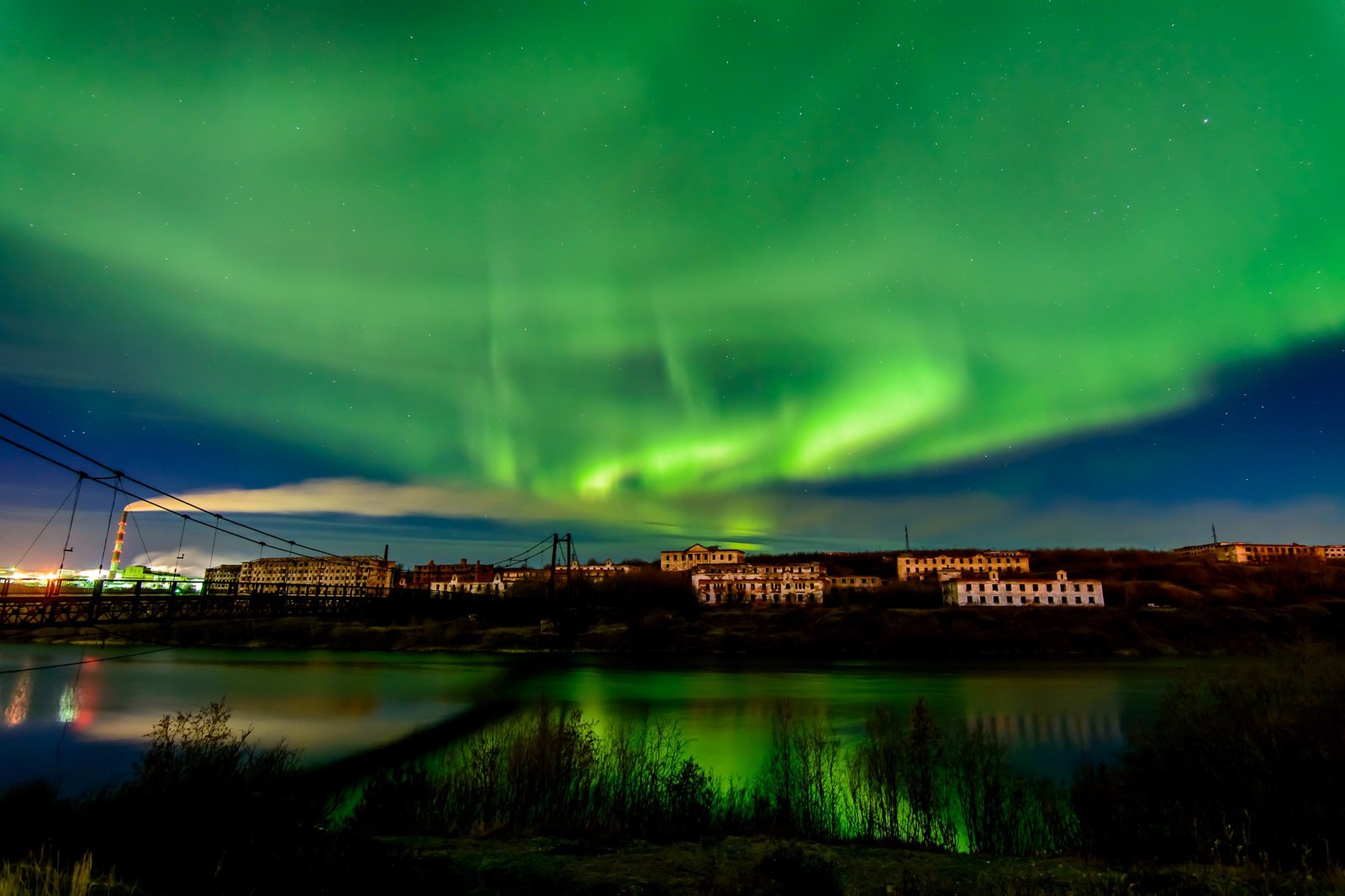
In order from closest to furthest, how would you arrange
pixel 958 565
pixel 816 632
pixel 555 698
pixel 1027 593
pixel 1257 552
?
1. pixel 555 698
2. pixel 816 632
3. pixel 1027 593
4. pixel 958 565
5. pixel 1257 552

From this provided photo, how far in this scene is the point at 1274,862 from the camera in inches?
526

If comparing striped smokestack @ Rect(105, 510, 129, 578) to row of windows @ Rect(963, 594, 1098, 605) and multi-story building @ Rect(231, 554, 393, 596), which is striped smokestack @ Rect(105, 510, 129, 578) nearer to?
multi-story building @ Rect(231, 554, 393, 596)

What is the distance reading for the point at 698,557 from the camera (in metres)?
143

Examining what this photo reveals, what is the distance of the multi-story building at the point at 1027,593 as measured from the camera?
101 meters

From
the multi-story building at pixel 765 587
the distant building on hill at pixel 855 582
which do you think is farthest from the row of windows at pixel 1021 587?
the multi-story building at pixel 765 587

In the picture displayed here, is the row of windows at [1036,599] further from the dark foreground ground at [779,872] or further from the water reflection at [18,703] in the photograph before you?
the water reflection at [18,703]

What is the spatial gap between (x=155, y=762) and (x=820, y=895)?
16913 mm

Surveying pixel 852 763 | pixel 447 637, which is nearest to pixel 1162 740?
pixel 852 763

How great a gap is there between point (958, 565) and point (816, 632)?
176 ft

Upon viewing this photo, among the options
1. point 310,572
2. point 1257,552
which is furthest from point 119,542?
point 1257,552

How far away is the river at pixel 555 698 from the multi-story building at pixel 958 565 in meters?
52.8

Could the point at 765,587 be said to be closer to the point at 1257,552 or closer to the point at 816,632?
the point at 816,632

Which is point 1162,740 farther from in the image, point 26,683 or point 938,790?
point 26,683

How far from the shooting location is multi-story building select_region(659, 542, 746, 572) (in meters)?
141
